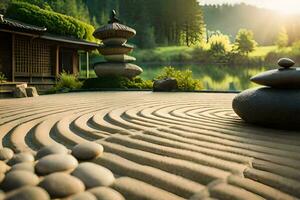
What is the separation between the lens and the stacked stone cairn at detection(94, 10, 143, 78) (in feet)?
45.5

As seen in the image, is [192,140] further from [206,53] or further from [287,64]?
[206,53]

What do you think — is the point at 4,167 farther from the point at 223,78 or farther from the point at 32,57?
the point at 223,78

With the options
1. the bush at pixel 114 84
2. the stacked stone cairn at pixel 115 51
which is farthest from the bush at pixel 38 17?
the bush at pixel 114 84

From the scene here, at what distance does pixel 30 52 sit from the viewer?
682 inches

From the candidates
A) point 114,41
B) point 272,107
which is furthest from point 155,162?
point 114,41

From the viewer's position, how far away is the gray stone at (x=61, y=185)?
169 centimetres

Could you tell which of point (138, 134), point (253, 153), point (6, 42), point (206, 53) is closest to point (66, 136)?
point (138, 134)

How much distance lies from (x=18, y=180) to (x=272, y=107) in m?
2.80

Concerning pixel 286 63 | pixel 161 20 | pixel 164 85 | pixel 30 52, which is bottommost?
pixel 164 85

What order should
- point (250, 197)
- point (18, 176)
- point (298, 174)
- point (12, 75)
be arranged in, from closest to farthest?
point (250, 197)
point (18, 176)
point (298, 174)
point (12, 75)

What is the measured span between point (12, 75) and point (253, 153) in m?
14.9

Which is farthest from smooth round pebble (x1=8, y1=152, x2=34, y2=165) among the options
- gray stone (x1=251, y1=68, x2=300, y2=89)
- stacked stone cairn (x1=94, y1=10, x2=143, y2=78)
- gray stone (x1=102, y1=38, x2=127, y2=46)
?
gray stone (x1=102, y1=38, x2=127, y2=46)

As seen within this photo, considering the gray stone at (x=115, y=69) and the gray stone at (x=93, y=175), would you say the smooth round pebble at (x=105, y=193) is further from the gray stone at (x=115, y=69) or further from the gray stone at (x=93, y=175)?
the gray stone at (x=115, y=69)

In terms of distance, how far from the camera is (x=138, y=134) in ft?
10.2
